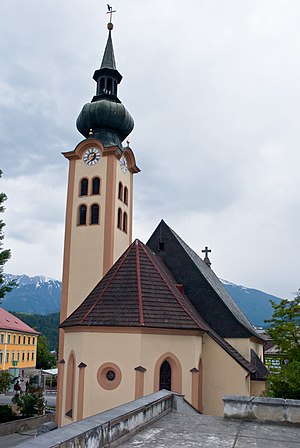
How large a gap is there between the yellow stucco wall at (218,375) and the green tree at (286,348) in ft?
5.14

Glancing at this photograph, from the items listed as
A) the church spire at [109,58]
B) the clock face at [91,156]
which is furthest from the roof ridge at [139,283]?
the church spire at [109,58]

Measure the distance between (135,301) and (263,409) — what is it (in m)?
9.70

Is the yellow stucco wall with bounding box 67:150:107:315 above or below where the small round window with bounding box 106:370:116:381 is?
above

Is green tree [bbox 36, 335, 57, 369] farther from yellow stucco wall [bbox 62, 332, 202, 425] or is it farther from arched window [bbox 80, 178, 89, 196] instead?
yellow stucco wall [bbox 62, 332, 202, 425]

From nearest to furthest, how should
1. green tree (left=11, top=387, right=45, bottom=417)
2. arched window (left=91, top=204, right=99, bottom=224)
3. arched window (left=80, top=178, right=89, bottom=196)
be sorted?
green tree (left=11, top=387, right=45, bottom=417)
arched window (left=91, top=204, right=99, bottom=224)
arched window (left=80, top=178, right=89, bottom=196)

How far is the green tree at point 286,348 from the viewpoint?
47.6 feet

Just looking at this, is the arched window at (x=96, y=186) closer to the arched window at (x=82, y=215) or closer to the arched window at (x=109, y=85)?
the arched window at (x=82, y=215)

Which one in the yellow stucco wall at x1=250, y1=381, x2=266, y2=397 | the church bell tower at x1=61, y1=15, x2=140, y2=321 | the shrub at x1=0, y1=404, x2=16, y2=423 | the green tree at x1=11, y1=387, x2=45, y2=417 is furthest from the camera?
the green tree at x1=11, y1=387, x2=45, y2=417

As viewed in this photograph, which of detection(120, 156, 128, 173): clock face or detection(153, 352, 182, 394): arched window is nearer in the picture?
detection(153, 352, 182, 394): arched window

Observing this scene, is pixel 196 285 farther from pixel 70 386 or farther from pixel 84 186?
pixel 84 186

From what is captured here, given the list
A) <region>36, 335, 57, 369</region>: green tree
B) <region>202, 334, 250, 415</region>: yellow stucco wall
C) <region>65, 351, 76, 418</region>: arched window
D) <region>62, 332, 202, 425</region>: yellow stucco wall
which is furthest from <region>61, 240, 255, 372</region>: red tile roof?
<region>36, 335, 57, 369</region>: green tree

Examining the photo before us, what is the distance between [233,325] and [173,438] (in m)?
16.7

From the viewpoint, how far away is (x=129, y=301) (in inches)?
727

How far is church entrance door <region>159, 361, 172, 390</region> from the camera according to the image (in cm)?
1770
